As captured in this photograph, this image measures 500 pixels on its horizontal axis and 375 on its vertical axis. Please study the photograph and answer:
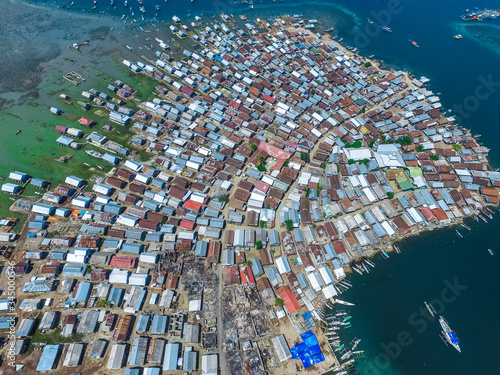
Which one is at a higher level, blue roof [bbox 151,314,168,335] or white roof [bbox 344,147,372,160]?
white roof [bbox 344,147,372,160]

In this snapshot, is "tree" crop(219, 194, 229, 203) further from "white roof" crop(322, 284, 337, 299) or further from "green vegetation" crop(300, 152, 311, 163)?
"white roof" crop(322, 284, 337, 299)

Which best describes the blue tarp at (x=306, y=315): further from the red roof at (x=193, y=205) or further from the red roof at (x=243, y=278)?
the red roof at (x=193, y=205)

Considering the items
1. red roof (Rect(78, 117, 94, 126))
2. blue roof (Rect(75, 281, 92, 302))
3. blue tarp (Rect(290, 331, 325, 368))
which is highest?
blue tarp (Rect(290, 331, 325, 368))

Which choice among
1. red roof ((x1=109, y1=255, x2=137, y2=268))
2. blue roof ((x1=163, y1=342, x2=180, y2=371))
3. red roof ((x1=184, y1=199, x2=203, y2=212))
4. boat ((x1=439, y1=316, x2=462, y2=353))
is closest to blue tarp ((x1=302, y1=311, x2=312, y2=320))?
blue roof ((x1=163, y1=342, x2=180, y2=371))

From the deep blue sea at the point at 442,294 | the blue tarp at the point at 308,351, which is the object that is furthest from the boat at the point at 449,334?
the blue tarp at the point at 308,351

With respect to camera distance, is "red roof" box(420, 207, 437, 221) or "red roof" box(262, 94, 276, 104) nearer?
"red roof" box(420, 207, 437, 221)

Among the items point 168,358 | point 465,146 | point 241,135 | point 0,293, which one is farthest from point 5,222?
point 465,146
